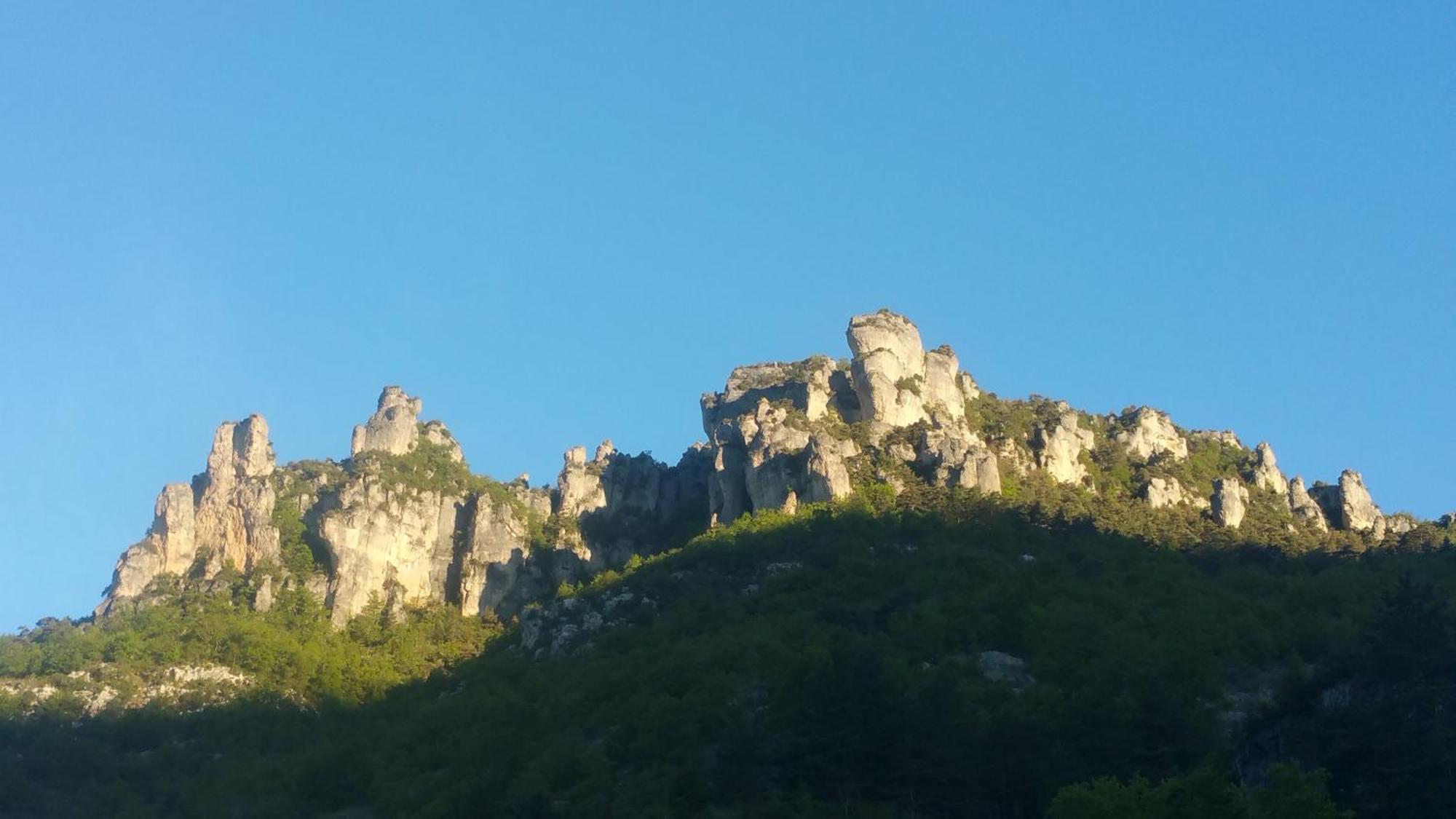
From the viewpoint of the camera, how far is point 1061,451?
110750 millimetres

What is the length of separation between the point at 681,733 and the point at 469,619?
41.9 m

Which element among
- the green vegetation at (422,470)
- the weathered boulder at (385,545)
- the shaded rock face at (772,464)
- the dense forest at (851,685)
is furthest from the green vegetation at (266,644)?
the shaded rock face at (772,464)

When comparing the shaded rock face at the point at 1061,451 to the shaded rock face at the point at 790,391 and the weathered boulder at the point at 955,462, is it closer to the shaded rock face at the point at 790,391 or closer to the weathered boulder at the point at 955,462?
the weathered boulder at the point at 955,462

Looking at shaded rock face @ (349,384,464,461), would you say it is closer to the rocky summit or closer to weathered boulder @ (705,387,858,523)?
the rocky summit

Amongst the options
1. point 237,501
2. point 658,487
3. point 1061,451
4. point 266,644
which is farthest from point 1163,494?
point 237,501

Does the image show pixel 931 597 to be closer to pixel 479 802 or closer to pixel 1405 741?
pixel 479 802

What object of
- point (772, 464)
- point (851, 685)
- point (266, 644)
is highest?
point (772, 464)

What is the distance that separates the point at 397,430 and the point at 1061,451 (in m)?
44.7

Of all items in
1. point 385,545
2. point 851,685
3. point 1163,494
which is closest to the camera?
point 851,685

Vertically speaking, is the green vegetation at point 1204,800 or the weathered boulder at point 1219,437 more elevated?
the weathered boulder at point 1219,437

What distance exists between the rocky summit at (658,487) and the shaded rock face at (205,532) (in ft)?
0.35

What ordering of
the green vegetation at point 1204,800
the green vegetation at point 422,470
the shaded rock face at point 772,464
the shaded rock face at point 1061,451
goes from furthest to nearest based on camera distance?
the green vegetation at point 422,470 < the shaded rock face at point 1061,451 < the shaded rock face at point 772,464 < the green vegetation at point 1204,800

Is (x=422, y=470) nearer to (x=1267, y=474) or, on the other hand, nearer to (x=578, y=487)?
(x=578, y=487)

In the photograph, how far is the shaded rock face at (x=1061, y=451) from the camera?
10981 cm
